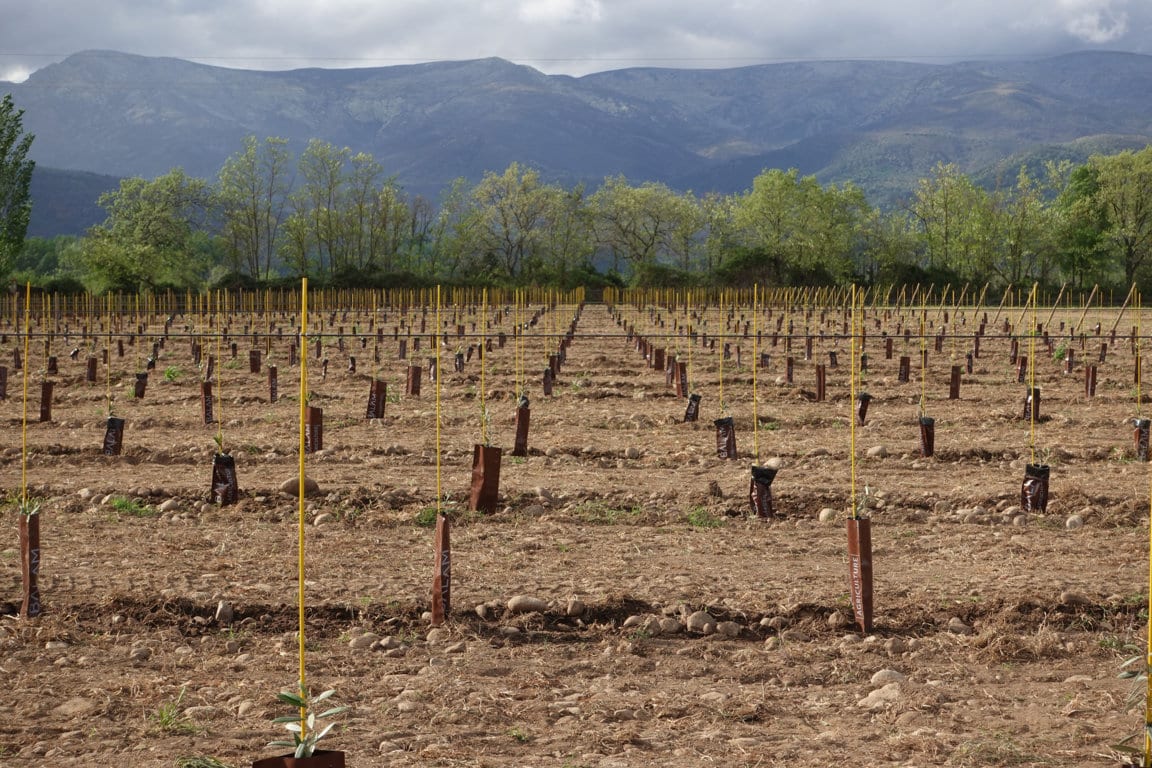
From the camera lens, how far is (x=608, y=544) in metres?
7.40

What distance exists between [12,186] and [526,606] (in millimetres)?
48232

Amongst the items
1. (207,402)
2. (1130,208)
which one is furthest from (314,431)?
(1130,208)

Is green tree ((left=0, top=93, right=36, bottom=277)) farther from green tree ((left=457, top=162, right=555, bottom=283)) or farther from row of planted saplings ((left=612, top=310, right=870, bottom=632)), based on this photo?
green tree ((left=457, top=162, right=555, bottom=283))

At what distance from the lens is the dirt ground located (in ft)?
14.5

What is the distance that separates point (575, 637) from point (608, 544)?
1.81 metres

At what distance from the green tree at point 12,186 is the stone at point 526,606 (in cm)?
4554

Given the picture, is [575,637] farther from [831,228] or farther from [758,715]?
[831,228]

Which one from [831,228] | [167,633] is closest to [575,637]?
[167,633]

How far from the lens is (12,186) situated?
47.1 m

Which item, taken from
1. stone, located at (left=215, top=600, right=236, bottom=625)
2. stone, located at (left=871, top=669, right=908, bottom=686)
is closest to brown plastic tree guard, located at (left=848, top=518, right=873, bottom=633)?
stone, located at (left=871, top=669, right=908, bottom=686)

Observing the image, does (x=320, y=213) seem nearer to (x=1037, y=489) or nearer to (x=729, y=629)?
(x=1037, y=489)

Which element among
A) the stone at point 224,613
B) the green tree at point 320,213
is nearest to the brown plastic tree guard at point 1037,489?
the stone at point 224,613

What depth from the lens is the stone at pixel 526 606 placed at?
19.3ft

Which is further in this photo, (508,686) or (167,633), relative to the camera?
(167,633)
